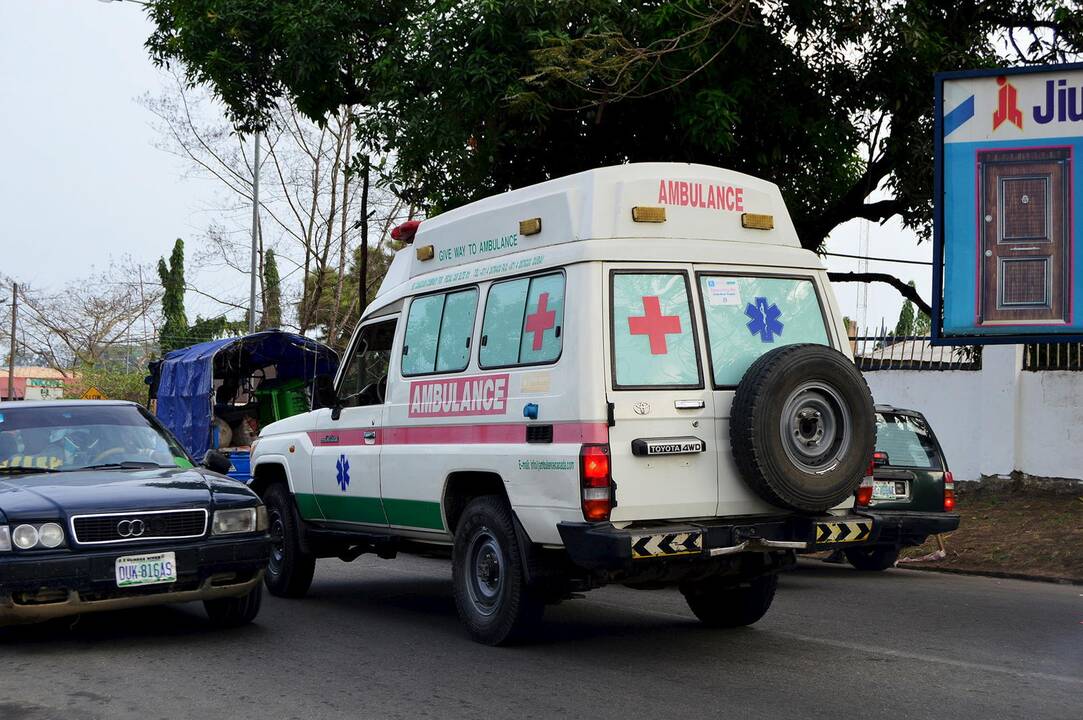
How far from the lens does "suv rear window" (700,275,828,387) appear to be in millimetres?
7094

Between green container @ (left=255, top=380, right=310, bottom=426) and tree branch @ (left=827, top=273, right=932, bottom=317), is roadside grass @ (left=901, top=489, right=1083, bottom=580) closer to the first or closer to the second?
tree branch @ (left=827, top=273, right=932, bottom=317)

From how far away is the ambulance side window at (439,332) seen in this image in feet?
26.3

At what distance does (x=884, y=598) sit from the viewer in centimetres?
991

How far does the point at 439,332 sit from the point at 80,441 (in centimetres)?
256

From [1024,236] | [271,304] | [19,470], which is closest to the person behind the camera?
[19,470]

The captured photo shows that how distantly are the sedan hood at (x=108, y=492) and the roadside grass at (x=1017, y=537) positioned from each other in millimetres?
7589

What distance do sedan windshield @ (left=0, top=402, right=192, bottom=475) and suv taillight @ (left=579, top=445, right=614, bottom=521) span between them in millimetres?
3330

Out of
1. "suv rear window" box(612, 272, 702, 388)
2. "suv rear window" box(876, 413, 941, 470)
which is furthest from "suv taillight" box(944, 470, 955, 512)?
"suv rear window" box(612, 272, 702, 388)

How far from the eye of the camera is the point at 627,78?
13.2 meters

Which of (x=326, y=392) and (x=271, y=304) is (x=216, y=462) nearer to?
(x=326, y=392)

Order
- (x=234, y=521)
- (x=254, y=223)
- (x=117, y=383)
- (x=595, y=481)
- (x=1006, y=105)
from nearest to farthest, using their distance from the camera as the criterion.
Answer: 1. (x=595, y=481)
2. (x=234, y=521)
3. (x=1006, y=105)
4. (x=254, y=223)
5. (x=117, y=383)

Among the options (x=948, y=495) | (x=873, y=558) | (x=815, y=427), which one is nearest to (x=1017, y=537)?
(x=873, y=558)

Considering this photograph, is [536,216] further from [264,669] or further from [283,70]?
[283,70]

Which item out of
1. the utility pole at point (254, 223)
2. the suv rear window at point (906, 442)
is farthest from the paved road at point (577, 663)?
the utility pole at point (254, 223)
